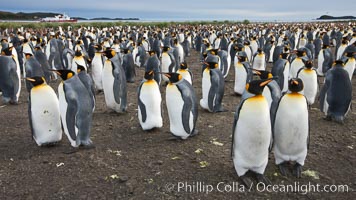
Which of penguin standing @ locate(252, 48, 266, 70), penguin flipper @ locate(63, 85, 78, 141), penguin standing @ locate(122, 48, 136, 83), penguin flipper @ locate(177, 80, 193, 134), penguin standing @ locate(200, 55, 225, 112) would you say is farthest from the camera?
penguin standing @ locate(252, 48, 266, 70)

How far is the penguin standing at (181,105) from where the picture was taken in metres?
5.43

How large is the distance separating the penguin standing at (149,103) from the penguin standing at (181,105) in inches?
18.7

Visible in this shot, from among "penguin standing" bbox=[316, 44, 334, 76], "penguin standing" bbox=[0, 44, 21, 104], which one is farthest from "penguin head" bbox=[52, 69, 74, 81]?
"penguin standing" bbox=[316, 44, 334, 76]

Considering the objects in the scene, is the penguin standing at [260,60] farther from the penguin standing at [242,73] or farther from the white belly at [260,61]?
the penguin standing at [242,73]

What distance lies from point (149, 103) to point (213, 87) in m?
1.66

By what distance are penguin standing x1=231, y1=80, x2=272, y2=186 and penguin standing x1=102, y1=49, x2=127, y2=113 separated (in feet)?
11.8

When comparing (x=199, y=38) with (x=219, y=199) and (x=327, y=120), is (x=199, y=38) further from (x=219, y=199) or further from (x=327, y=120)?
(x=219, y=199)

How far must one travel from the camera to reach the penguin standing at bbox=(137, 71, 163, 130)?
19.4 ft

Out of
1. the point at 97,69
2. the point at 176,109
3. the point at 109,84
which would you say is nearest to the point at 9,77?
the point at 97,69

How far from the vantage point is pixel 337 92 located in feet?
20.7

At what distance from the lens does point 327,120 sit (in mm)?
6762

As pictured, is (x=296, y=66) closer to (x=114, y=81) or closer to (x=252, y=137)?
(x=114, y=81)

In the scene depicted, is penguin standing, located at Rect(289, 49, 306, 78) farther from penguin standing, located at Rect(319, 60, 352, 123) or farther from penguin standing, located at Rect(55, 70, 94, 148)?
penguin standing, located at Rect(55, 70, 94, 148)

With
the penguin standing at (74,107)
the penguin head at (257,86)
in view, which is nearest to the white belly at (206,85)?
the penguin standing at (74,107)
